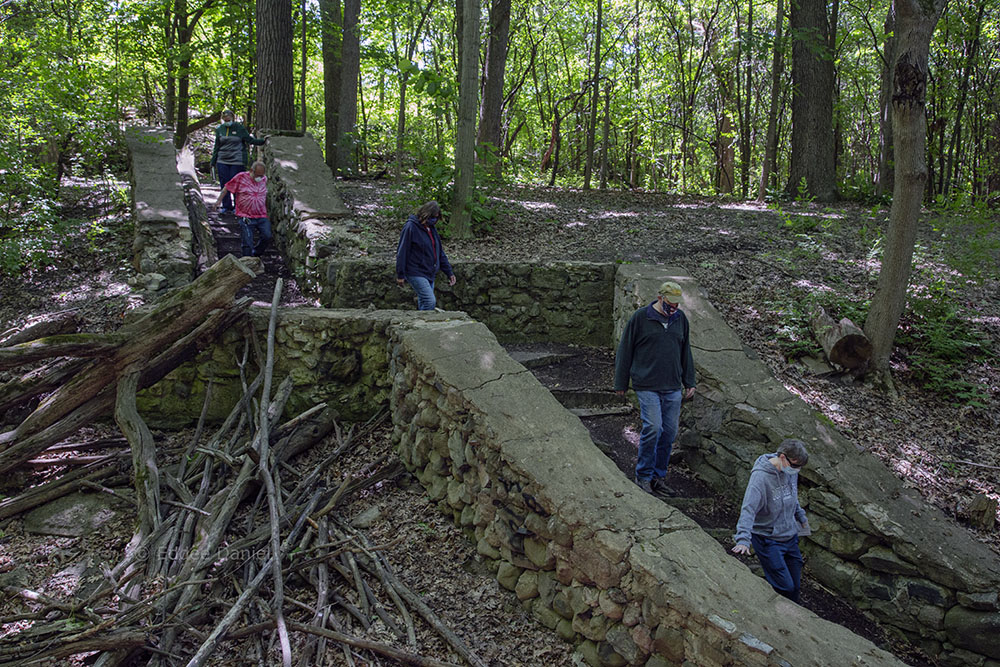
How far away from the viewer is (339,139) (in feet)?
43.9

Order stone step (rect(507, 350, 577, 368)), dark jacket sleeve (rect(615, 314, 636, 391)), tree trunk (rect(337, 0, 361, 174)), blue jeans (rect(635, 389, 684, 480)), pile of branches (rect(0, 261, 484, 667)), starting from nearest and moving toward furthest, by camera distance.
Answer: pile of branches (rect(0, 261, 484, 667)) → blue jeans (rect(635, 389, 684, 480)) → dark jacket sleeve (rect(615, 314, 636, 391)) → stone step (rect(507, 350, 577, 368)) → tree trunk (rect(337, 0, 361, 174))

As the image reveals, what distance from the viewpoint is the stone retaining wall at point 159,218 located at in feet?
24.6

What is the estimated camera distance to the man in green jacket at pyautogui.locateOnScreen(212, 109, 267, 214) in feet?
33.6

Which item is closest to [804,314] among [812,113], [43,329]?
[43,329]

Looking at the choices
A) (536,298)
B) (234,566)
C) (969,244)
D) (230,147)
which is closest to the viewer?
(234,566)

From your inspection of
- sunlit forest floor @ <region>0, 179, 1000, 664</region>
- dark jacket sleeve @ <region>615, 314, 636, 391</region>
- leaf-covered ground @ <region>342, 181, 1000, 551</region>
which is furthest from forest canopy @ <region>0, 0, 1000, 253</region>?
dark jacket sleeve @ <region>615, 314, 636, 391</region>

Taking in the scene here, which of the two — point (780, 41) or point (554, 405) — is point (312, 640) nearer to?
point (554, 405)

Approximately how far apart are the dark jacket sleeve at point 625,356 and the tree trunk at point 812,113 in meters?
9.86

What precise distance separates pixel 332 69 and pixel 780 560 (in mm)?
14189

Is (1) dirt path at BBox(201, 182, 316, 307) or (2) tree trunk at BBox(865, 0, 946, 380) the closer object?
(2) tree trunk at BBox(865, 0, 946, 380)

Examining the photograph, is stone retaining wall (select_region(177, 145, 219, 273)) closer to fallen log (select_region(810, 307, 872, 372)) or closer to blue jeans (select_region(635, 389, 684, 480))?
blue jeans (select_region(635, 389, 684, 480))

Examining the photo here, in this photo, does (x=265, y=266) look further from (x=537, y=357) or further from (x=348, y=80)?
(x=348, y=80)

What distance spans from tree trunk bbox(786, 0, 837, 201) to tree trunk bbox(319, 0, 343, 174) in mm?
9851

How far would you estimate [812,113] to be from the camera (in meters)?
13.3
